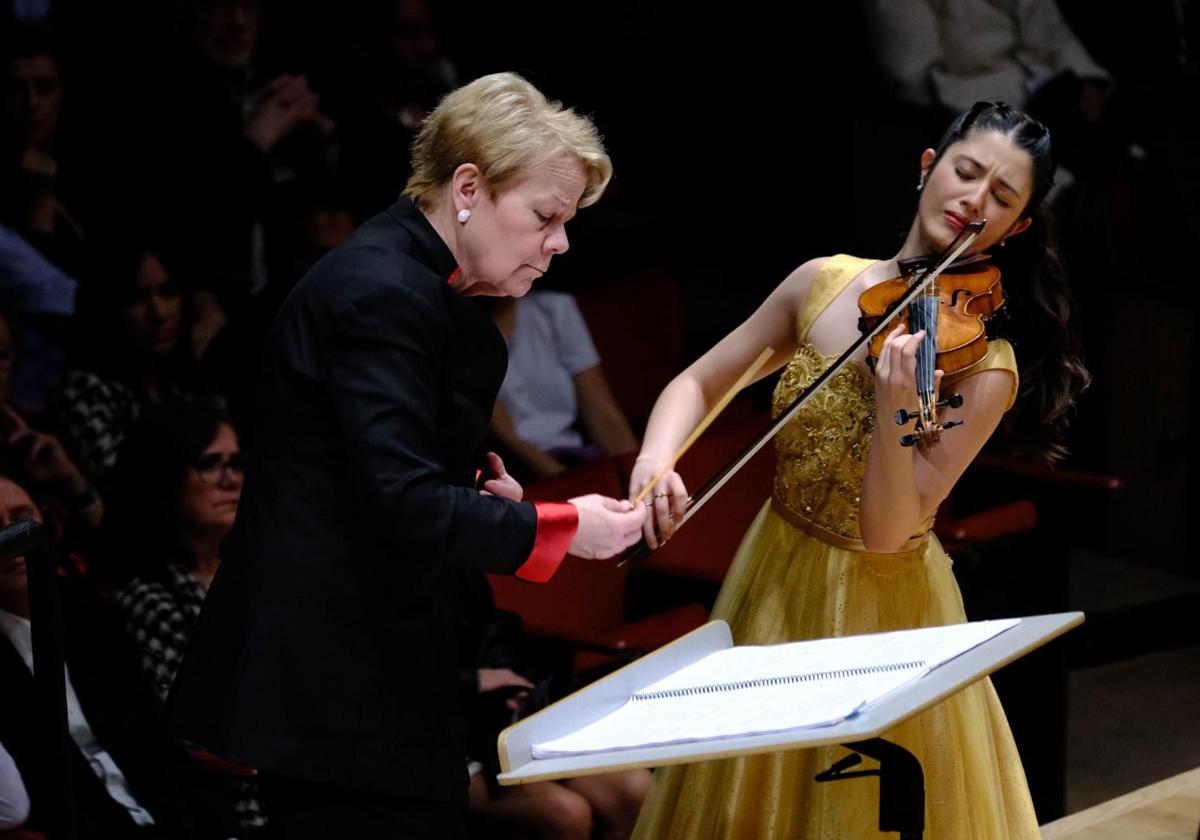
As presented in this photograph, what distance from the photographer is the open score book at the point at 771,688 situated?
1825mm

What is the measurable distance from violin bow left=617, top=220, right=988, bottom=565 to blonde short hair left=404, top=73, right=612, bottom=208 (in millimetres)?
432

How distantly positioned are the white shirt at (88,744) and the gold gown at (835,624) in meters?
0.97

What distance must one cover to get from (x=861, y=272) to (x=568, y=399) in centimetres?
198

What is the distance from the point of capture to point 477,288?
212 centimetres

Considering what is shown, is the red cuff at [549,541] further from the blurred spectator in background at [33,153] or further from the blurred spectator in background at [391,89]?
the blurred spectator in background at [391,89]

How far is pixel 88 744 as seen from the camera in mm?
3141

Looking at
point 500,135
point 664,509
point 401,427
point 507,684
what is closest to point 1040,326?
point 664,509

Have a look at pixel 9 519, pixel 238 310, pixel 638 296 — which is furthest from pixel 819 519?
pixel 638 296

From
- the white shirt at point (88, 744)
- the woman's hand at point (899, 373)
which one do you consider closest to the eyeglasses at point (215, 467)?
the white shirt at point (88, 744)

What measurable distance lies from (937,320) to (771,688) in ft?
1.92

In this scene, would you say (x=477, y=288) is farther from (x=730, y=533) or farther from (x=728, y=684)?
(x=730, y=533)

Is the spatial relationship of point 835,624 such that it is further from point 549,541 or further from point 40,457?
point 40,457

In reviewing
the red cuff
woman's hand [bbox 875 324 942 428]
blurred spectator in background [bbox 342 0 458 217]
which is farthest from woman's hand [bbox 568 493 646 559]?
blurred spectator in background [bbox 342 0 458 217]

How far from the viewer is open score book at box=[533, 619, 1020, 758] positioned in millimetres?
1825
